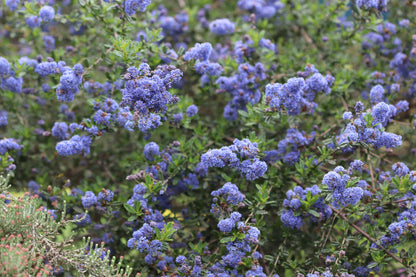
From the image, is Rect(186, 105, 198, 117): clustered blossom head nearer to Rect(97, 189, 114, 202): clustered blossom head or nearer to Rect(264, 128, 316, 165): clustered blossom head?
Rect(264, 128, 316, 165): clustered blossom head

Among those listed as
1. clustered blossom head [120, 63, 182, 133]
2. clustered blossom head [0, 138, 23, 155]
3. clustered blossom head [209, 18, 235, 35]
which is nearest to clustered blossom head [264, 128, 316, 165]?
clustered blossom head [120, 63, 182, 133]

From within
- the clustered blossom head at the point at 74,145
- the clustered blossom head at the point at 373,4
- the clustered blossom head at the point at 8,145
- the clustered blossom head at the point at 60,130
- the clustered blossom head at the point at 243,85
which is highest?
the clustered blossom head at the point at 373,4

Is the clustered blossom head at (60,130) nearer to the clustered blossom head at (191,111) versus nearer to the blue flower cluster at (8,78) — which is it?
the blue flower cluster at (8,78)

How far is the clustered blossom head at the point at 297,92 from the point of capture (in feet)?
9.22

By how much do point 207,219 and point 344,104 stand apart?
4.78 ft

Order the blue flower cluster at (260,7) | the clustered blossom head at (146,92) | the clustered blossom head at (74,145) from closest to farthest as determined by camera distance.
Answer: the clustered blossom head at (146,92) → the clustered blossom head at (74,145) → the blue flower cluster at (260,7)

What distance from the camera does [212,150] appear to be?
106 inches

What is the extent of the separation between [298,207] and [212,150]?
0.71 metres

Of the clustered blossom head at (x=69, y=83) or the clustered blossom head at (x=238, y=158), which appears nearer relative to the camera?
the clustered blossom head at (x=238, y=158)

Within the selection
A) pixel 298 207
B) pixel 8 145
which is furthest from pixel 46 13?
pixel 298 207

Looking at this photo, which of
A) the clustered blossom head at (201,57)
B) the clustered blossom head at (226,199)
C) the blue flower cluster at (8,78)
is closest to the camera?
the clustered blossom head at (226,199)

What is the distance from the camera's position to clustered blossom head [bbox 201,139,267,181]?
2.65 m

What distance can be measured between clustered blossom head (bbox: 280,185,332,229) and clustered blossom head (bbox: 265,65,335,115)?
561mm

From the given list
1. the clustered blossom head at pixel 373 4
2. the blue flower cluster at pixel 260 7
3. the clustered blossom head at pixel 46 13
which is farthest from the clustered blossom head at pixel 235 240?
the blue flower cluster at pixel 260 7
